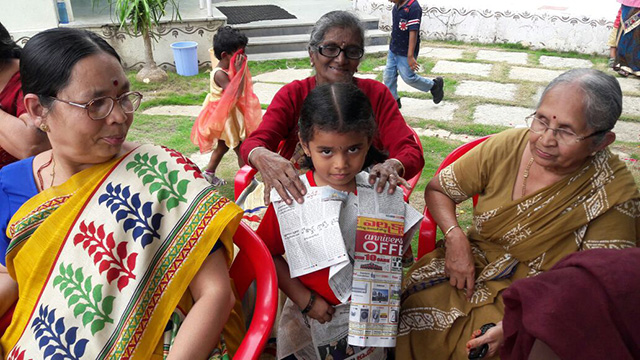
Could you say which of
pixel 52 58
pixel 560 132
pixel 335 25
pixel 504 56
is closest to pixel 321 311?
pixel 560 132

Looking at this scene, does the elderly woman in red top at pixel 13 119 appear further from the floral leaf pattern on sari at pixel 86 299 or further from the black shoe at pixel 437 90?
the black shoe at pixel 437 90

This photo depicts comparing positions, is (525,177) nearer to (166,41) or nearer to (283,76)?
(283,76)

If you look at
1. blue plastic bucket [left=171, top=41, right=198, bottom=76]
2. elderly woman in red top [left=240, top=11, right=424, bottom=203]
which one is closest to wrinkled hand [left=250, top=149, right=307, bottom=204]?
elderly woman in red top [left=240, top=11, right=424, bottom=203]

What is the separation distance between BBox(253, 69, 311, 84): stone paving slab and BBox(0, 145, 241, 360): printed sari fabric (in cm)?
535

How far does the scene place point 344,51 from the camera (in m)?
2.44

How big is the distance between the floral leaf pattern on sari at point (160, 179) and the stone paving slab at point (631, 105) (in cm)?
584

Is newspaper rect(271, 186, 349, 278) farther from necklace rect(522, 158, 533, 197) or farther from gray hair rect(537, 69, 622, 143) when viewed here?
gray hair rect(537, 69, 622, 143)

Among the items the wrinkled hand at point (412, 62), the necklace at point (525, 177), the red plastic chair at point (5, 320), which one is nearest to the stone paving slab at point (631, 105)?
the wrinkled hand at point (412, 62)

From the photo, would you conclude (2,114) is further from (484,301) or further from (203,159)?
(203,159)

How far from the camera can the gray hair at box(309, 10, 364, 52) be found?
2.44m

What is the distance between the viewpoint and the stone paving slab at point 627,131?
5.15 metres

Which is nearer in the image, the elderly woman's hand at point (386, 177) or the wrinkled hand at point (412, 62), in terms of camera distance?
the elderly woman's hand at point (386, 177)

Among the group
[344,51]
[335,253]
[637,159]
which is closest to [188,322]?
[335,253]

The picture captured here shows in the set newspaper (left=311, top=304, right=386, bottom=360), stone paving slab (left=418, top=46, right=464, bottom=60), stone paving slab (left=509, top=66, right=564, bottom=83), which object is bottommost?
stone paving slab (left=509, top=66, right=564, bottom=83)
